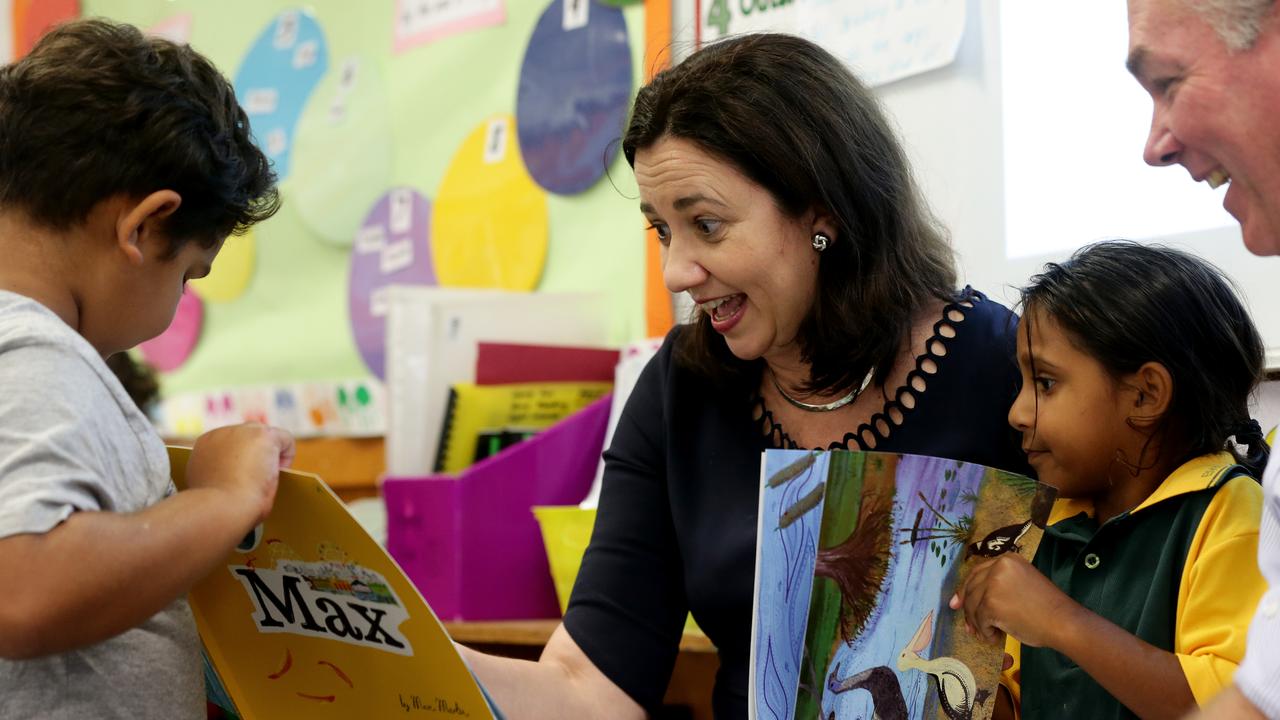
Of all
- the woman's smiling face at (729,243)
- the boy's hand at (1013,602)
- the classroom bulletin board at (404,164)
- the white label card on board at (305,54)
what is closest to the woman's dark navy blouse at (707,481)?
the woman's smiling face at (729,243)

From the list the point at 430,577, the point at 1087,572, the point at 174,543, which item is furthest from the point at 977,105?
the point at 174,543

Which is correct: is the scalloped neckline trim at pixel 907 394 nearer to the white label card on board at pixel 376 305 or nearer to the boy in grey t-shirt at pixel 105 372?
the boy in grey t-shirt at pixel 105 372

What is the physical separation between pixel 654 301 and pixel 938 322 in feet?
2.94

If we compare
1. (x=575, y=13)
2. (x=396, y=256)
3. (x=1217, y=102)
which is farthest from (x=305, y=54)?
(x=1217, y=102)

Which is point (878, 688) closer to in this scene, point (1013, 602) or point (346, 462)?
point (1013, 602)

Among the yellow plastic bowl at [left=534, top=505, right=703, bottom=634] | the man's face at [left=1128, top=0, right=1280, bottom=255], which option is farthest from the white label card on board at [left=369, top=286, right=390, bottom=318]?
the man's face at [left=1128, top=0, right=1280, bottom=255]

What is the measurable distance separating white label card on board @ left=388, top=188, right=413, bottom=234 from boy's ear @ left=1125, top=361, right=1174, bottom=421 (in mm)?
1840

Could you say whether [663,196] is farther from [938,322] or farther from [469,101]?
[469,101]

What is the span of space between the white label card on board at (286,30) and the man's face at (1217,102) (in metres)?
2.51

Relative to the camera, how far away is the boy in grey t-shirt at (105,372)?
79 cm

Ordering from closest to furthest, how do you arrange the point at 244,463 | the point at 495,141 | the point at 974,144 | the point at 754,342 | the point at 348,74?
the point at 244,463, the point at 754,342, the point at 974,144, the point at 495,141, the point at 348,74

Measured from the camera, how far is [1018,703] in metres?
1.10

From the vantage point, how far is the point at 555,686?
1.20m

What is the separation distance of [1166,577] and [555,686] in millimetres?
543
